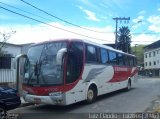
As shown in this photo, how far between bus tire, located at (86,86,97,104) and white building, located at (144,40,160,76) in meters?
72.8

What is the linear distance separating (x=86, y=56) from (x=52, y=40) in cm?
191

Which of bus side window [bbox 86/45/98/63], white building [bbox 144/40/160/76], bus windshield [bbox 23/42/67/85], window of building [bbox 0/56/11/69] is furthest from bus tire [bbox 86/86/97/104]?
white building [bbox 144/40/160/76]

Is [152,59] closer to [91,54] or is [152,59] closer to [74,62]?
[91,54]

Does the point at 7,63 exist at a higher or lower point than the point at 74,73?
higher

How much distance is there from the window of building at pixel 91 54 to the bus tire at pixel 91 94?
58.1 inches

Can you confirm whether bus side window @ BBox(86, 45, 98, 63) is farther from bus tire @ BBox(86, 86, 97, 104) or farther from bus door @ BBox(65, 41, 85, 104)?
bus tire @ BBox(86, 86, 97, 104)

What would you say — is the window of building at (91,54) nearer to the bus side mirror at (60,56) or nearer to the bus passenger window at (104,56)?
the bus passenger window at (104,56)

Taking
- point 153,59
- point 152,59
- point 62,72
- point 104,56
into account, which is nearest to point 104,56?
point 104,56

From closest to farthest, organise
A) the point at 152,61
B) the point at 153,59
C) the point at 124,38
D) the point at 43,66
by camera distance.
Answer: the point at 43,66 → the point at 124,38 → the point at 153,59 → the point at 152,61

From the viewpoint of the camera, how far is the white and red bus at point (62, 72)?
12.4 metres

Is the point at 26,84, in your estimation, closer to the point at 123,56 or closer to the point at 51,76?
the point at 51,76

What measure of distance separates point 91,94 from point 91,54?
2.02 m

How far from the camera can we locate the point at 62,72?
12375 millimetres

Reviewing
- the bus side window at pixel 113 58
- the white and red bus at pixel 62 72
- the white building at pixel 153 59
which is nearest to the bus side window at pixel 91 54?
the white and red bus at pixel 62 72
